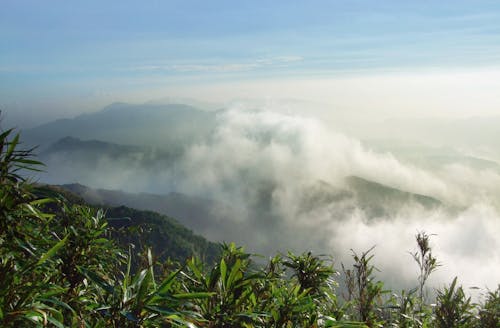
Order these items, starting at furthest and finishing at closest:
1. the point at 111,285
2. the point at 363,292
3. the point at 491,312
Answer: the point at 491,312 → the point at 363,292 → the point at 111,285

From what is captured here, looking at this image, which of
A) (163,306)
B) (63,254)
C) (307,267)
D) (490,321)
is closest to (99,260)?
(63,254)

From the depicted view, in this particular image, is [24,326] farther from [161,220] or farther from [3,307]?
[161,220]

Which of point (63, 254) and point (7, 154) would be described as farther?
point (63, 254)

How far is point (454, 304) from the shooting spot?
Answer: 560cm

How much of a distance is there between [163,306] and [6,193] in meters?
1.41

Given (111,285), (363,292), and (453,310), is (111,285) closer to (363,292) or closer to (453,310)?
(363,292)

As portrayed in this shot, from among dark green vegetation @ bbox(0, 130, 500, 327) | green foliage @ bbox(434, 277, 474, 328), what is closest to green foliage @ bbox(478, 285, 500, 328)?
green foliage @ bbox(434, 277, 474, 328)

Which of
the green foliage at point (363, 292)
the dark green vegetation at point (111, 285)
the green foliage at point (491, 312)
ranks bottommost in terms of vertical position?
the green foliage at point (491, 312)

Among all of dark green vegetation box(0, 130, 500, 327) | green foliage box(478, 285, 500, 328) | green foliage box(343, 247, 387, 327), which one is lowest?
green foliage box(478, 285, 500, 328)

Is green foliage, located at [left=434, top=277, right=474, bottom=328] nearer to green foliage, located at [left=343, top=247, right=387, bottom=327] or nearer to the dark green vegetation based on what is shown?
the dark green vegetation

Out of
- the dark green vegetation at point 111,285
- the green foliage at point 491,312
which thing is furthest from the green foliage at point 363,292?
the green foliage at point 491,312

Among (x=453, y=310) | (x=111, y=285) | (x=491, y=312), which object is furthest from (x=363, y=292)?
(x=111, y=285)

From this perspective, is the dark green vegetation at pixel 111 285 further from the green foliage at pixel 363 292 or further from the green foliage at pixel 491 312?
the green foliage at pixel 491 312

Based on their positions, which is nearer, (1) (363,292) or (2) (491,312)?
(1) (363,292)
